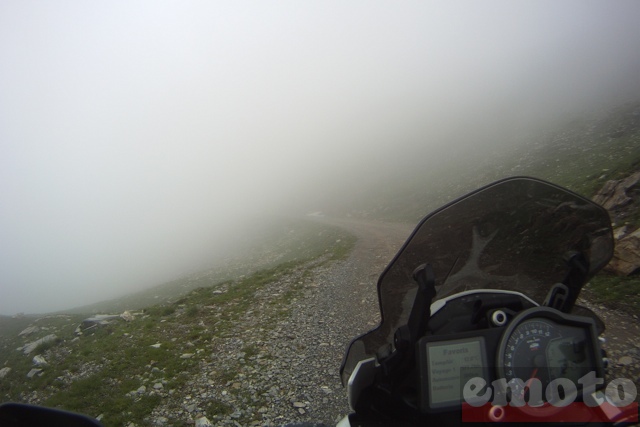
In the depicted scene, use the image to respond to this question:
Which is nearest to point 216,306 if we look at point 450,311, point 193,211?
point 450,311

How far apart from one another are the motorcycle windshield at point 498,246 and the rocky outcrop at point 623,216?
8761 millimetres

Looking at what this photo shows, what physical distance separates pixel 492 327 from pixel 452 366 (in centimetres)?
46

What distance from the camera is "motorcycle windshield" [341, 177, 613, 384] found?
2.74 metres

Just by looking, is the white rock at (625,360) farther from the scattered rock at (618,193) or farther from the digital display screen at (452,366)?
the scattered rock at (618,193)

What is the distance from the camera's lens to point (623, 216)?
37.5 feet

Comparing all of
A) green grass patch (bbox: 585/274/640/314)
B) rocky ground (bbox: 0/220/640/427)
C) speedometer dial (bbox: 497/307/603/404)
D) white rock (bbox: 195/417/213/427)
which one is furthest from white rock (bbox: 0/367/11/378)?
green grass patch (bbox: 585/274/640/314)

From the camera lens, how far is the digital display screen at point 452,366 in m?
2.10

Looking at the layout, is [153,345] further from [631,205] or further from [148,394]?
[631,205]

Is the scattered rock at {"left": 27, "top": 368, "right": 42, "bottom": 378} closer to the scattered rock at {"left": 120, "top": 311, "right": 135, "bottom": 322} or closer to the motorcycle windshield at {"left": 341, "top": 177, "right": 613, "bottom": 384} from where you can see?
the scattered rock at {"left": 120, "top": 311, "right": 135, "bottom": 322}

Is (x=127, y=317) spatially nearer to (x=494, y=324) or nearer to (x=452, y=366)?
(x=452, y=366)

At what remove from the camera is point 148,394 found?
24.6ft

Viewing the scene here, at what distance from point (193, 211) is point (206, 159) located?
77148 millimetres

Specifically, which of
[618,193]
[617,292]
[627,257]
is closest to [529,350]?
[617,292]

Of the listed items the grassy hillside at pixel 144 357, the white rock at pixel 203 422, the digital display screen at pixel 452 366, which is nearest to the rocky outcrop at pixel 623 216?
the digital display screen at pixel 452 366
